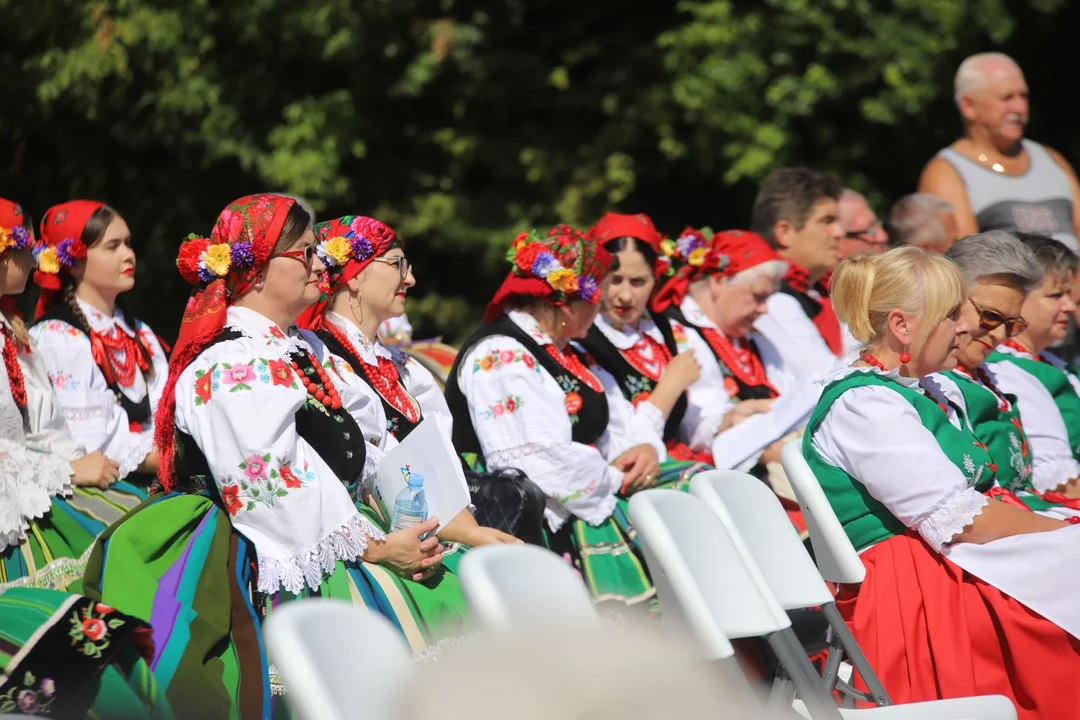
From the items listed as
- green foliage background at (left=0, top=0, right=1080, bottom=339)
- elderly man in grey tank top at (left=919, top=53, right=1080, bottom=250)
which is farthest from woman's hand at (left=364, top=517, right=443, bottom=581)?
green foliage background at (left=0, top=0, right=1080, bottom=339)

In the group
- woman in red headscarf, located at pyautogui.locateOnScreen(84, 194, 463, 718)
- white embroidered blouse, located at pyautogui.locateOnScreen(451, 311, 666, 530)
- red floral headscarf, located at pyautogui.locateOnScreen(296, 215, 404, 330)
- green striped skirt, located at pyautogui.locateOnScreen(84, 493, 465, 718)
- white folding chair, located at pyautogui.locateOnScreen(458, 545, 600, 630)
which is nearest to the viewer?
white folding chair, located at pyautogui.locateOnScreen(458, 545, 600, 630)

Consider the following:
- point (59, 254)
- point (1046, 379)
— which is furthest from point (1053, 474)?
point (59, 254)

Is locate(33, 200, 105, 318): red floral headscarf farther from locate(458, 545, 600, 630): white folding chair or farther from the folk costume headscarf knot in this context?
locate(458, 545, 600, 630): white folding chair

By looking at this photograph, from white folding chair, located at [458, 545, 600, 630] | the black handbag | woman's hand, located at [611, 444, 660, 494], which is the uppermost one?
white folding chair, located at [458, 545, 600, 630]

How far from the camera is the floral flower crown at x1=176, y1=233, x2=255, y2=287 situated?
3.10m

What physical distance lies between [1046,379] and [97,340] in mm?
3150

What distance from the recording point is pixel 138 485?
4.28m

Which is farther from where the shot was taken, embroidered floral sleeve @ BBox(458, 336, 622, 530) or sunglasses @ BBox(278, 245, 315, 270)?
embroidered floral sleeve @ BBox(458, 336, 622, 530)

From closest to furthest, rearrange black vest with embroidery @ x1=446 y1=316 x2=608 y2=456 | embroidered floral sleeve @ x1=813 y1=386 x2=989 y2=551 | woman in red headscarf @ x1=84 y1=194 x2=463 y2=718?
woman in red headscarf @ x1=84 y1=194 x2=463 y2=718
embroidered floral sleeve @ x1=813 y1=386 x2=989 y2=551
black vest with embroidery @ x1=446 y1=316 x2=608 y2=456

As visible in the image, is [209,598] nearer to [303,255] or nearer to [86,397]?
[303,255]

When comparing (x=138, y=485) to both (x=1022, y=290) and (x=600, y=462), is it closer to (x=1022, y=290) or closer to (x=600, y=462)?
(x=600, y=462)

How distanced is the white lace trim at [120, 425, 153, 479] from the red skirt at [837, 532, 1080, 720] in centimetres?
235

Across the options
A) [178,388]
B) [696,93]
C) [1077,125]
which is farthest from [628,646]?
[1077,125]

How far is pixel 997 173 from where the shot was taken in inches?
239
